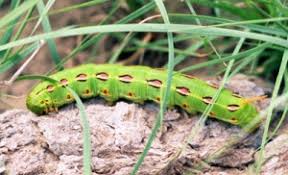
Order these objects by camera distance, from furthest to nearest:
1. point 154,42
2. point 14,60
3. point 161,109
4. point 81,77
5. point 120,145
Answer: point 154,42 → point 81,77 → point 14,60 → point 120,145 → point 161,109

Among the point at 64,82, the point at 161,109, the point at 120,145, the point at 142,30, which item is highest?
the point at 142,30

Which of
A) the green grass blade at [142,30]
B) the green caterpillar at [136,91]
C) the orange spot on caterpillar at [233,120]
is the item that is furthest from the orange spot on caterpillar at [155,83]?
the green grass blade at [142,30]

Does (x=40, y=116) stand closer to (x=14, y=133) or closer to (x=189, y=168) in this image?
(x=14, y=133)

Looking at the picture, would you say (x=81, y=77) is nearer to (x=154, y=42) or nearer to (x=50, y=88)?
(x=50, y=88)

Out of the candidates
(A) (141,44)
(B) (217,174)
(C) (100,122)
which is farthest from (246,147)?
(A) (141,44)

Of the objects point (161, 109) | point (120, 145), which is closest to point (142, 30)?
→ point (161, 109)

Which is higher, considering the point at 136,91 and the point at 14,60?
the point at 14,60

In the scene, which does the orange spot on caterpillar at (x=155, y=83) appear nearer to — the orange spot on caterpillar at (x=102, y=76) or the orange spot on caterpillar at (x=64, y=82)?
the orange spot on caterpillar at (x=102, y=76)

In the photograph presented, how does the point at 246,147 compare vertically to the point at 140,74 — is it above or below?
below
